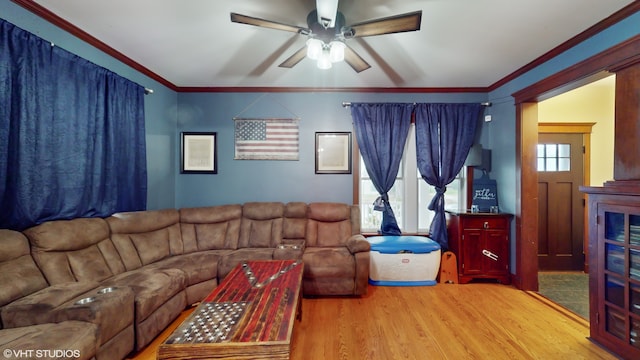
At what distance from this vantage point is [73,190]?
232 centimetres

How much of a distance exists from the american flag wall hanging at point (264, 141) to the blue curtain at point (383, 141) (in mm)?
1017

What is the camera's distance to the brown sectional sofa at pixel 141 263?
1567 mm

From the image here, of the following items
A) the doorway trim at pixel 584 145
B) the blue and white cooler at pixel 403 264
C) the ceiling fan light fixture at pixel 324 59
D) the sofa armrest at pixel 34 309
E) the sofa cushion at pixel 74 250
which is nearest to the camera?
the sofa armrest at pixel 34 309

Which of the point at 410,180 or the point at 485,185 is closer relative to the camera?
the point at 485,185

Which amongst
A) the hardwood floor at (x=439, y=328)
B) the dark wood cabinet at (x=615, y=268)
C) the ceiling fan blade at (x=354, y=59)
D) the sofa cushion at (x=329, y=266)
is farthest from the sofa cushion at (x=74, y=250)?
the dark wood cabinet at (x=615, y=268)

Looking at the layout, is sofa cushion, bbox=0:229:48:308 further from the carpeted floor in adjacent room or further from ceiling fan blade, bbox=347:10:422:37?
the carpeted floor in adjacent room

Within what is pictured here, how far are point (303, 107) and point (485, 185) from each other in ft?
9.31

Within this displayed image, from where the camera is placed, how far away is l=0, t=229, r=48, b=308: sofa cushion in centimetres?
166

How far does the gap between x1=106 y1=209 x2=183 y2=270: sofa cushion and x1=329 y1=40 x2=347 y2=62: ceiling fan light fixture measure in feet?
8.75

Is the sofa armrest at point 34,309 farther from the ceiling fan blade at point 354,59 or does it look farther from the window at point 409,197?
the window at point 409,197

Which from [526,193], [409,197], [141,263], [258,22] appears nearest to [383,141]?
[409,197]

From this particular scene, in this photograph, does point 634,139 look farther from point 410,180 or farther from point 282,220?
point 282,220

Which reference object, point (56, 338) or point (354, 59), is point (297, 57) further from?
point (56, 338)

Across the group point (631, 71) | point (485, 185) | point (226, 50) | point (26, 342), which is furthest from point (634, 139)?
point (26, 342)
